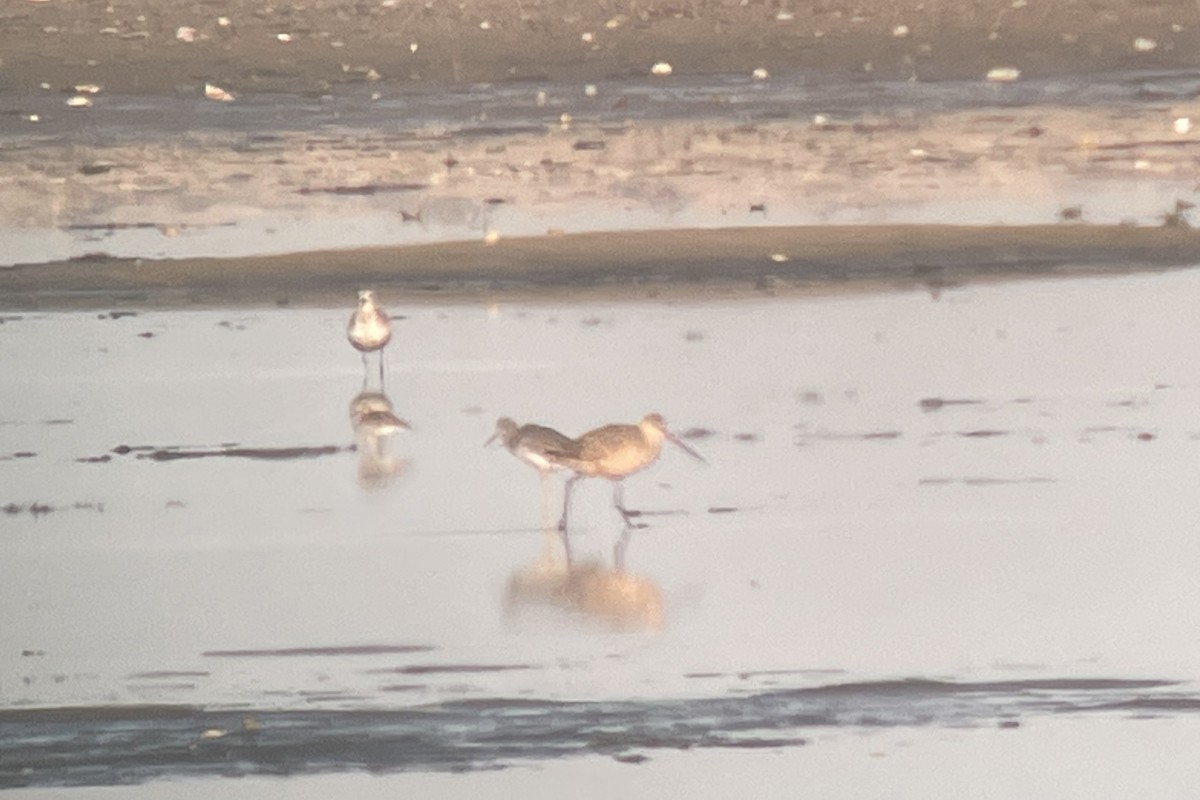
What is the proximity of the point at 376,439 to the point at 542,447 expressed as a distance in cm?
18

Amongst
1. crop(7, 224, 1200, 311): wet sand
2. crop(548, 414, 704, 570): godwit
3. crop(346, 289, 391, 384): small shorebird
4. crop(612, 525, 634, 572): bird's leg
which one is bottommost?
crop(612, 525, 634, 572): bird's leg

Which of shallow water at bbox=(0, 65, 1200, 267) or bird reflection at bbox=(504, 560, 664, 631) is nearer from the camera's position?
bird reflection at bbox=(504, 560, 664, 631)

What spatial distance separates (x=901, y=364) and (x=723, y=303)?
210mm

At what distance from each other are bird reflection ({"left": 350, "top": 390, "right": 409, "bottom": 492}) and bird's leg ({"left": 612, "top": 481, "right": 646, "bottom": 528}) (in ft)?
0.77

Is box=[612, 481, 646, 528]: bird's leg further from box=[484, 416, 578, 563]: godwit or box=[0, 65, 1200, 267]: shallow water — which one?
box=[0, 65, 1200, 267]: shallow water

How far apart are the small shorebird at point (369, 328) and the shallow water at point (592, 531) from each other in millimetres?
17

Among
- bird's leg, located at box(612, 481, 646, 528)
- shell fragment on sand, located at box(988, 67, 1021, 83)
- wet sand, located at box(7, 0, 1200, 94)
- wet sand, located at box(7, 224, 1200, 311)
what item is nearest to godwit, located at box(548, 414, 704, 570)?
bird's leg, located at box(612, 481, 646, 528)

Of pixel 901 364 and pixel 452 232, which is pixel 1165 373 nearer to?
pixel 901 364

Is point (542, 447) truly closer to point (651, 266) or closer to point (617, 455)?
point (617, 455)

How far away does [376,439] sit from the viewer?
1694 millimetres

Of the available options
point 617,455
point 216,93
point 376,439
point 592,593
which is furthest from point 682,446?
point 216,93

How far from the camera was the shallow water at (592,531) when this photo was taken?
1584mm

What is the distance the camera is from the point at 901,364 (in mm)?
1686

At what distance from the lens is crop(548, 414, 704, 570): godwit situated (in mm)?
1646
